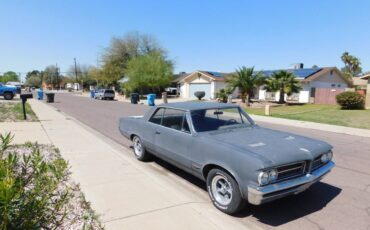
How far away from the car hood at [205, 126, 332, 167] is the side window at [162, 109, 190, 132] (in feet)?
2.03

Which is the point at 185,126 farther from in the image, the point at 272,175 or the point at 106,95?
the point at 106,95

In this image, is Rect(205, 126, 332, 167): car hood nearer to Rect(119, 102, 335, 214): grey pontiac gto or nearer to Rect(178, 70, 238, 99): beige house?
Rect(119, 102, 335, 214): grey pontiac gto

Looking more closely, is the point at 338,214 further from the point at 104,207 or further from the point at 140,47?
the point at 140,47

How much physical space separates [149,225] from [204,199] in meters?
1.29

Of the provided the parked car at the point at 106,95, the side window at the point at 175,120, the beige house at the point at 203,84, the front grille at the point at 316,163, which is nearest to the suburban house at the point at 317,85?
the beige house at the point at 203,84

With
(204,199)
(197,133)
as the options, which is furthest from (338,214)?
(197,133)

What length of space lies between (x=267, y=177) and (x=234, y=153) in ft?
1.73

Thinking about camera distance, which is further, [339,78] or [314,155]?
[339,78]

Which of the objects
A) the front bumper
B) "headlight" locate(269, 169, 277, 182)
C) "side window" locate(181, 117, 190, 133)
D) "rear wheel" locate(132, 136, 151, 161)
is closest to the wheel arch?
the front bumper

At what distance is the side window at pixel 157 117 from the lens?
5.79 meters

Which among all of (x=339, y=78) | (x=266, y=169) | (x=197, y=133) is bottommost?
(x=266, y=169)

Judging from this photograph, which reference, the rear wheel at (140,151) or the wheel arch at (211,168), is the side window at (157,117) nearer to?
the rear wheel at (140,151)

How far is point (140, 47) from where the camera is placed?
49938 millimetres

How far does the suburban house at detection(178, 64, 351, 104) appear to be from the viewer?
27016mm
